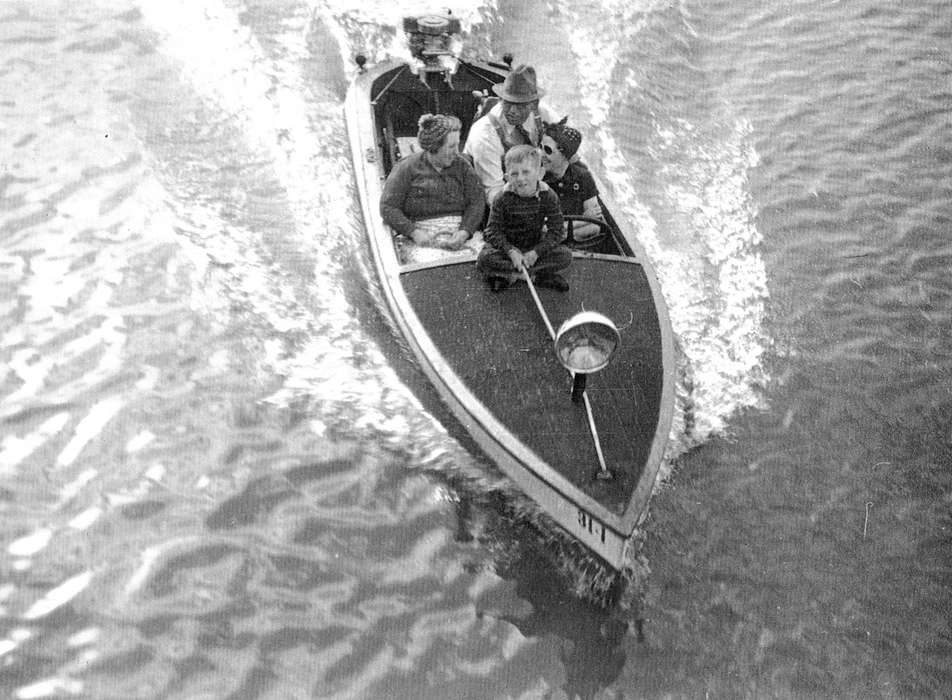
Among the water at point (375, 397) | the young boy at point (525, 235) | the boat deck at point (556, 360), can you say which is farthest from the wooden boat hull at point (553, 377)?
the water at point (375, 397)

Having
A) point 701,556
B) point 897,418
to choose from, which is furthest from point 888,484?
point 701,556

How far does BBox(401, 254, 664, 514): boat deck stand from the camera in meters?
4.78

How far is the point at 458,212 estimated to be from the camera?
20.8ft

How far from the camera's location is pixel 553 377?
5.19 meters

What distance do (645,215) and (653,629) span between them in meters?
4.31

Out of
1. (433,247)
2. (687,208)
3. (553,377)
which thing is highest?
(433,247)

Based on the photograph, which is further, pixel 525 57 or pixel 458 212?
pixel 525 57

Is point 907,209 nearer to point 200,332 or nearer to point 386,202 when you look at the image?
point 386,202

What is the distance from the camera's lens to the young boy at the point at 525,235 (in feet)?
17.6

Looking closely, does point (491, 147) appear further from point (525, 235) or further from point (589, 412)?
point (589, 412)

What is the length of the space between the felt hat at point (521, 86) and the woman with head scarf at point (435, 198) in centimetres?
48

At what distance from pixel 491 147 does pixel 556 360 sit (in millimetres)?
2080

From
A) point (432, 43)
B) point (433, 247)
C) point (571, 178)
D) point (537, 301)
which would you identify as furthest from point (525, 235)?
point (432, 43)

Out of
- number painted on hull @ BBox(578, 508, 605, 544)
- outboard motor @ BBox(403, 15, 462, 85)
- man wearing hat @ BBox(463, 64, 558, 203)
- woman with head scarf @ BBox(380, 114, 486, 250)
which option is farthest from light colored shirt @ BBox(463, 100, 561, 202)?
number painted on hull @ BBox(578, 508, 605, 544)
